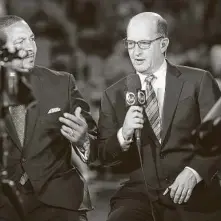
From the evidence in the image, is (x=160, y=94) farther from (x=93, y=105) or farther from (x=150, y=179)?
(x=93, y=105)

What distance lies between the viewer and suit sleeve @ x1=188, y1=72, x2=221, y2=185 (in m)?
1.42

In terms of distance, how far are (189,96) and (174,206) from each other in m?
0.33

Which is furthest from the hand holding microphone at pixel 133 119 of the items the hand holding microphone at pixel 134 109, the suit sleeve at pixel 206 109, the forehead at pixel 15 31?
the forehead at pixel 15 31

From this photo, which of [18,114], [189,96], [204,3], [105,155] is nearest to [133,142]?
[105,155]

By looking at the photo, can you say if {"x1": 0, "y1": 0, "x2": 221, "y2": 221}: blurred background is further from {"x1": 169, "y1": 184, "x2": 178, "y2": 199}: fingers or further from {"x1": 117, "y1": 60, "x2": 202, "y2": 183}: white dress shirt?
{"x1": 169, "y1": 184, "x2": 178, "y2": 199}: fingers

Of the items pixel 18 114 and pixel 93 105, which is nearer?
pixel 18 114

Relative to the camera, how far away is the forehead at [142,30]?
1.47 m

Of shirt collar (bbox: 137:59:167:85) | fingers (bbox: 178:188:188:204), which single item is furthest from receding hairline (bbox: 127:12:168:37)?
fingers (bbox: 178:188:188:204)

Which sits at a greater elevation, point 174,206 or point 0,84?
point 0,84

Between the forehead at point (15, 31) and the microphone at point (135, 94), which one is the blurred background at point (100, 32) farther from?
the microphone at point (135, 94)

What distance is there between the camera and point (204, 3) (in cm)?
182

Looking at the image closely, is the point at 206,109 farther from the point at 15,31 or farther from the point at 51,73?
the point at 15,31

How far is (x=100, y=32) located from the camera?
74.7 inches

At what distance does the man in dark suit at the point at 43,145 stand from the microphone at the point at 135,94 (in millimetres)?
184
